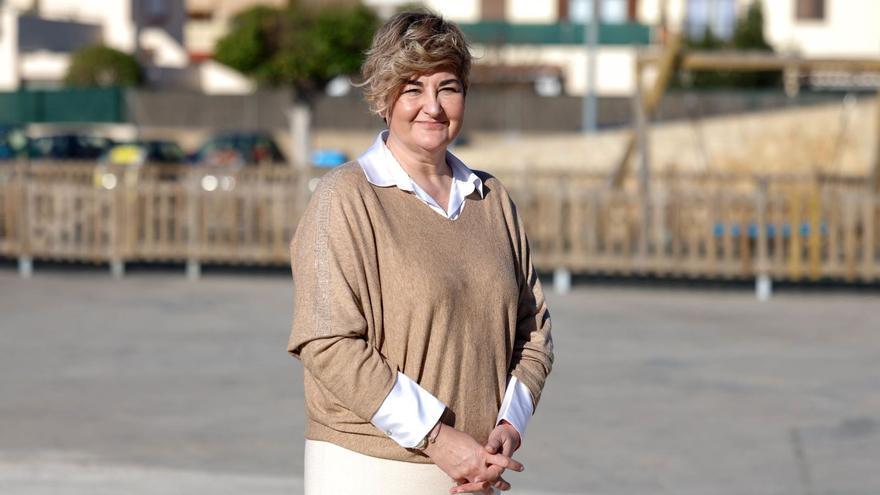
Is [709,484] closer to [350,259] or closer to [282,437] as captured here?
[282,437]

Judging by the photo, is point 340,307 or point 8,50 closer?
point 340,307

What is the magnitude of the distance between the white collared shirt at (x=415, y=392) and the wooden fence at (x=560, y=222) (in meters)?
11.6

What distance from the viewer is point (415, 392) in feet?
10.6

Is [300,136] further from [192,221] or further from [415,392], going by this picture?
[415,392]

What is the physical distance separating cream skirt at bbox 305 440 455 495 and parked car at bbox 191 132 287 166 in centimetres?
3071

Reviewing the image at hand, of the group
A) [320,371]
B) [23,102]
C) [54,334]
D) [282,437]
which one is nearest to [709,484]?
[282,437]

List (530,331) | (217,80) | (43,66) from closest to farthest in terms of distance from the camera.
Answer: (530,331) → (43,66) → (217,80)

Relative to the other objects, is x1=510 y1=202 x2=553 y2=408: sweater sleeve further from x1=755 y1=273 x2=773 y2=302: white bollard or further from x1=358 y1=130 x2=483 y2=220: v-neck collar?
x1=755 y1=273 x2=773 y2=302: white bollard

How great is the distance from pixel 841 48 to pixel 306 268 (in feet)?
178

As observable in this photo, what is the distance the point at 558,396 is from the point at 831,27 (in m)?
48.5

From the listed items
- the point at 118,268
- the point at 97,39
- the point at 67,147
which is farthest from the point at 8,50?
the point at 118,268

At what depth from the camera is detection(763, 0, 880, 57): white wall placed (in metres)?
54.9

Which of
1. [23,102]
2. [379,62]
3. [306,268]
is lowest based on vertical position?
[23,102]

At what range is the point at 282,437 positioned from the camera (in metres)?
8.23
